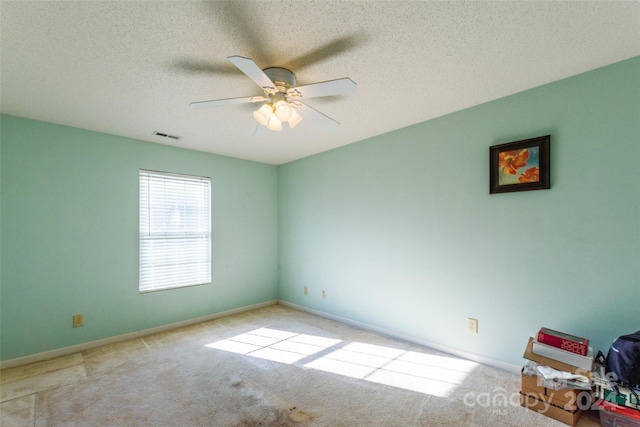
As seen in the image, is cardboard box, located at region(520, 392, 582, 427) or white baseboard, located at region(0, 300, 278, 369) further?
white baseboard, located at region(0, 300, 278, 369)

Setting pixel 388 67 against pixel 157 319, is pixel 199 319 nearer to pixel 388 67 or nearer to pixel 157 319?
pixel 157 319

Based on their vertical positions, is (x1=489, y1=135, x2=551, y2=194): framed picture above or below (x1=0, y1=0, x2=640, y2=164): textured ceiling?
below

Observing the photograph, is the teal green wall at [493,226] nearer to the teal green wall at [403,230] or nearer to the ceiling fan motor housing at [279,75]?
the teal green wall at [403,230]

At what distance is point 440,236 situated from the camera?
296 centimetres

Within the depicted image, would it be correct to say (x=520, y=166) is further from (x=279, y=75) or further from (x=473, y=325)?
(x=279, y=75)

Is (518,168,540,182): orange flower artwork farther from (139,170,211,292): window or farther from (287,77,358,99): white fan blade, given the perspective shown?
(139,170,211,292): window

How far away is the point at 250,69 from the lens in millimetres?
1586

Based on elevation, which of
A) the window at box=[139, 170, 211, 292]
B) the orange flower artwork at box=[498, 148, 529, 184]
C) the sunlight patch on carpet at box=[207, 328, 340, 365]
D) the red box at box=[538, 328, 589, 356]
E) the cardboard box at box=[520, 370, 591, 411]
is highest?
the orange flower artwork at box=[498, 148, 529, 184]

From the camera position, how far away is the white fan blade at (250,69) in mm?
1487

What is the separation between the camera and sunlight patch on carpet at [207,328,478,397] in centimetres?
238

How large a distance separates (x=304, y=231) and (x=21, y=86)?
3.37 m

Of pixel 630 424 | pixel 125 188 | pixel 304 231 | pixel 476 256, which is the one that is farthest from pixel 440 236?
pixel 125 188

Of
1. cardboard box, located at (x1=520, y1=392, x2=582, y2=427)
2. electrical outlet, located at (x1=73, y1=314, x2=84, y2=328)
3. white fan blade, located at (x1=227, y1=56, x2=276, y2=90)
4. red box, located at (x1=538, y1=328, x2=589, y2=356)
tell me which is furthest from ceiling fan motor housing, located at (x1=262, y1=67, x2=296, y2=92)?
electrical outlet, located at (x1=73, y1=314, x2=84, y2=328)

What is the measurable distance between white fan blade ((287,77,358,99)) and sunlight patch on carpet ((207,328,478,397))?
229 cm
